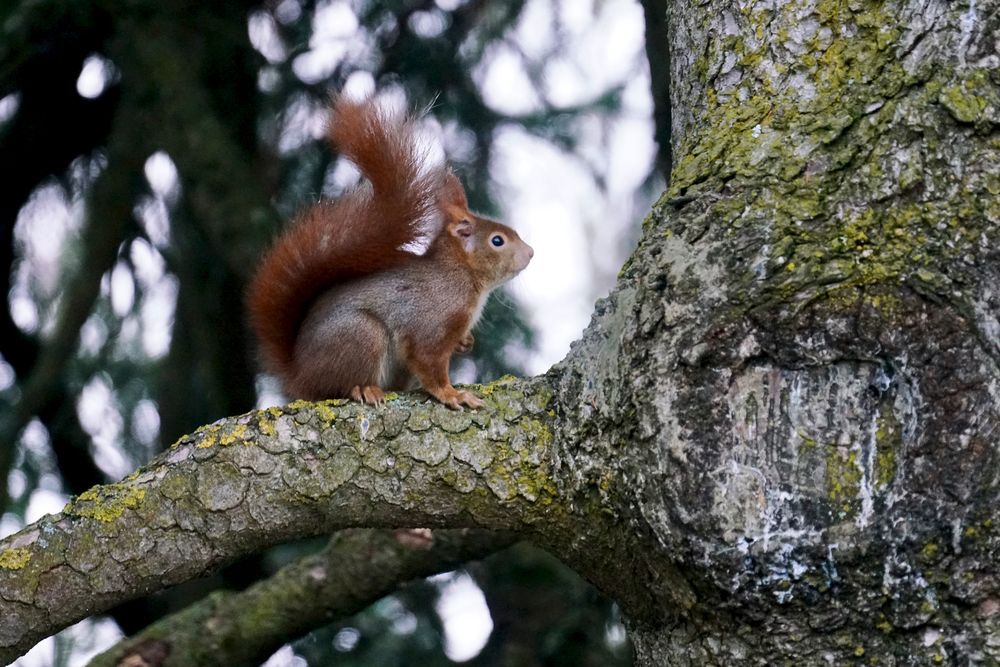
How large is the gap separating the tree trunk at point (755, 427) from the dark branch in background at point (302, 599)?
0.80 meters

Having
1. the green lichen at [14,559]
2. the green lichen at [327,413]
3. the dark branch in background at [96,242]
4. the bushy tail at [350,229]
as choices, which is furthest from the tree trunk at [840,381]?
the dark branch in background at [96,242]

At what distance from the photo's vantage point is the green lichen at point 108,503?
160cm

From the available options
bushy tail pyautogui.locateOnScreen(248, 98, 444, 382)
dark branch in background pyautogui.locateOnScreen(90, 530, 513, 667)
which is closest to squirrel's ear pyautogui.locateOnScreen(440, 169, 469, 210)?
bushy tail pyautogui.locateOnScreen(248, 98, 444, 382)

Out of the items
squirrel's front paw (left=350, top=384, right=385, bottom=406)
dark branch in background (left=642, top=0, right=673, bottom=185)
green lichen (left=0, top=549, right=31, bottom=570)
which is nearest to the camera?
green lichen (left=0, top=549, right=31, bottom=570)

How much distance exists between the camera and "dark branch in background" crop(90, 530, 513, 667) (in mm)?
2420

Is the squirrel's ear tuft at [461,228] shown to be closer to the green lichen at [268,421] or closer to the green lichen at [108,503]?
the green lichen at [268,421]

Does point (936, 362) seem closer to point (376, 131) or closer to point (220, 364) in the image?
point (376, 131)

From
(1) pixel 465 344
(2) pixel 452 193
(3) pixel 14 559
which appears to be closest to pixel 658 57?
(2) pixel 452 193

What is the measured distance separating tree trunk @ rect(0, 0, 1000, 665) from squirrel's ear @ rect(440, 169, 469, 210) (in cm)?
67

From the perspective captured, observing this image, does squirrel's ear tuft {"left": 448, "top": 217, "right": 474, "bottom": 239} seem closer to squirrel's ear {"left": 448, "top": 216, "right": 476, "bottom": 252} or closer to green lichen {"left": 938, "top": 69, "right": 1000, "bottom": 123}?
squirrel's ear {"left": 448, "top": 216, "right": 476, "bottom": 252}

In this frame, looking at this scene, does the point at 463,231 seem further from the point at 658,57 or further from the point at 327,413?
the point at 327,413

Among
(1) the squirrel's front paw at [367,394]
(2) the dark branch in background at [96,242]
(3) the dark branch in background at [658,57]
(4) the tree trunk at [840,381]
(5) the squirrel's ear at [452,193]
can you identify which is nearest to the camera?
(4) the tree trunk at [840,381]

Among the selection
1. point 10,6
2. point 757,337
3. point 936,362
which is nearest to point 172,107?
point 10,6

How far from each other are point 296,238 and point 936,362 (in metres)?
1.12
